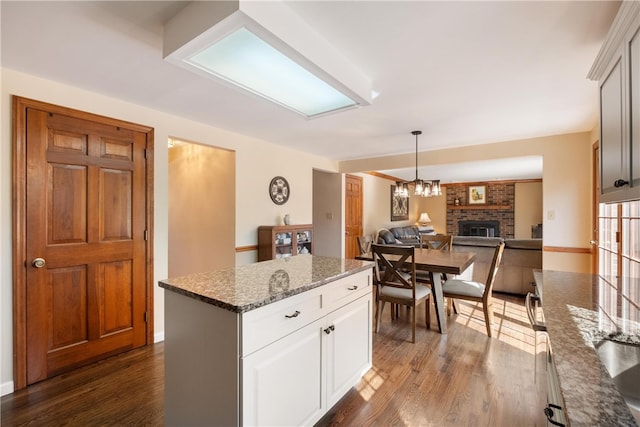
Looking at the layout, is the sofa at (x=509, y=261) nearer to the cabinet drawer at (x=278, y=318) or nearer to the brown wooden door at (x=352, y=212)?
the brown wooden door at (x=352, y=212)

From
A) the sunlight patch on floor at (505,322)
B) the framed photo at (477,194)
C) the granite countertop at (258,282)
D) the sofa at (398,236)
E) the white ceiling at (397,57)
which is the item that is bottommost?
the sunlight patch on floor at (505,322)

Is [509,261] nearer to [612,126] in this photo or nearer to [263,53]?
[612,126]

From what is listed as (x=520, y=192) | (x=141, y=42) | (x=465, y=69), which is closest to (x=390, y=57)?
(x=465, y=69)

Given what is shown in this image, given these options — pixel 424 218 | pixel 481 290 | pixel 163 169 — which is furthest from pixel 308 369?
pixel 424 218

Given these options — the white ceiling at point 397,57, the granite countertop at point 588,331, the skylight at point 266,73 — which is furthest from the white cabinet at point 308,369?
the white ceiling at point 397,57

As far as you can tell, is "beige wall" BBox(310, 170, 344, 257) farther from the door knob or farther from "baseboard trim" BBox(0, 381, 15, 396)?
"baseboard trim" BBox(0, 381, 15, 396)

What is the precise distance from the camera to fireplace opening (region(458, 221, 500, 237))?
8844 mm

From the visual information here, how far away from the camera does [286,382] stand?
144 cm

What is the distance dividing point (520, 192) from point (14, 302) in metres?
10.4

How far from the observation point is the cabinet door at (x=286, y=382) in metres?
1.27

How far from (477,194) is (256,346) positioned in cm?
948

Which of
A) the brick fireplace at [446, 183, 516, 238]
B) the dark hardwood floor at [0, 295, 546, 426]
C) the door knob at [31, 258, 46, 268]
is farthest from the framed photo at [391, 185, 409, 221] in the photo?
the door knob at [31, 258, 46, 268]

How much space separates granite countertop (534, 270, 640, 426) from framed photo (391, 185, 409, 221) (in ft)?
21.0

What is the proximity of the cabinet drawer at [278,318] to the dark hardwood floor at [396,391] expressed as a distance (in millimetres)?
756
